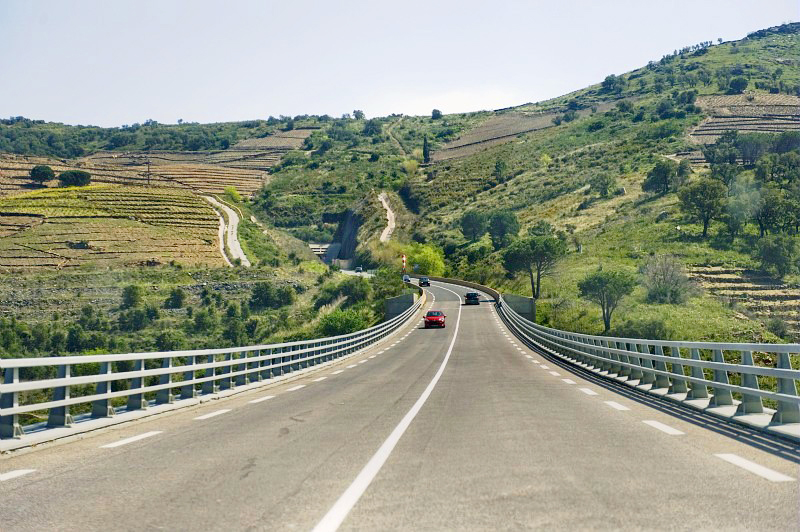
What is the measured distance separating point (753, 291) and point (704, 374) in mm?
70644

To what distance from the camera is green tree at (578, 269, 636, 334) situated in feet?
264

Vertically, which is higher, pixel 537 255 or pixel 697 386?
pixel 537 255

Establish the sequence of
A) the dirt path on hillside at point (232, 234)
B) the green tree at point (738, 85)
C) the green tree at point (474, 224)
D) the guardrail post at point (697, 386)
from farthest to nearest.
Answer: the green tree at point (738, 85), the green tree at point (474, 224), the dirt path on hillside at point (232, 234), the guardrail post at point (697, 386)

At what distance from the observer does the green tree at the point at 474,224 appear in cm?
14375

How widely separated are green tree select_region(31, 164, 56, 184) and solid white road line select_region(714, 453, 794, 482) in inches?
5803

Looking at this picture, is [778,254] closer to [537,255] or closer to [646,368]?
[537,255]

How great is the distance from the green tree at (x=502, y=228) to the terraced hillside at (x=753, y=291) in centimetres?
4516

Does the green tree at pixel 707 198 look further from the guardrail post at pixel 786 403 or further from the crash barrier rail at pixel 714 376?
the guardrail post at pixel 786 403

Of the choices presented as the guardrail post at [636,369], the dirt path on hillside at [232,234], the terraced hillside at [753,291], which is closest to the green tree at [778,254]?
the terraced hillside at [753,291]

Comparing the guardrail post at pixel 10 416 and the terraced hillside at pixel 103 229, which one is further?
the terraced hillside at pixel 103 229

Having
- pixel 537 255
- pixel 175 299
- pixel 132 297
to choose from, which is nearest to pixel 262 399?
pixel 132 297

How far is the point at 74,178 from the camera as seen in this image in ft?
471

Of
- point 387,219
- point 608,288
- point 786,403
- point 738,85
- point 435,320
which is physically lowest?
point 435,320

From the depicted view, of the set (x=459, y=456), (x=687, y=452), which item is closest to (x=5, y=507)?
(x=459, y=456)
